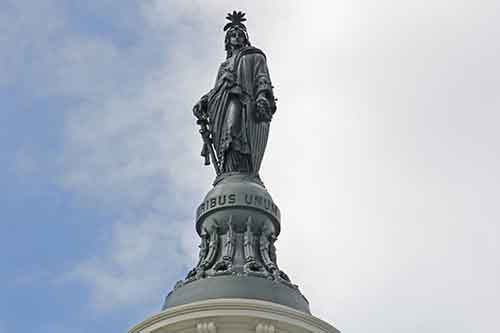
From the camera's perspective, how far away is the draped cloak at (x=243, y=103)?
91.9ft

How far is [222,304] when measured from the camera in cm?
2383

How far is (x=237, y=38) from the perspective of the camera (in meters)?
30.2

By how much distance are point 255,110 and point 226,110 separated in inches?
31.8

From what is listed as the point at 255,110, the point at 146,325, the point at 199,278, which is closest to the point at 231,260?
the point at 199,278

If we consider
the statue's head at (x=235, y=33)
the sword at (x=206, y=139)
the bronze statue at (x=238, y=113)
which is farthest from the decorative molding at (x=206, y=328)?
the statue's head at (x=235, y=33)

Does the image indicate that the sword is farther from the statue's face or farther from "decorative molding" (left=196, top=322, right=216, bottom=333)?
"decorative molding" (left=196, top=322, right=216, bottom=333)

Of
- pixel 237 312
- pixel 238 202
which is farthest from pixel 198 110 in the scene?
pixel 237 312

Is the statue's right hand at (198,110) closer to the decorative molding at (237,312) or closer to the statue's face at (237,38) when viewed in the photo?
the statue's face at (237,38)

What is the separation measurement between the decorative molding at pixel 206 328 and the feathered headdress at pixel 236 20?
1001 centimetres

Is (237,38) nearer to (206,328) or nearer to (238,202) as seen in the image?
(238,202)

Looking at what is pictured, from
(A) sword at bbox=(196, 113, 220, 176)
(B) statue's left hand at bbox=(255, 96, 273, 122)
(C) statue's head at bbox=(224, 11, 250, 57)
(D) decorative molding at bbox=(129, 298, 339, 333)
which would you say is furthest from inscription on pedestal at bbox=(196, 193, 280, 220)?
(C) statue's head at bbox=(224, 11, 250, 57)

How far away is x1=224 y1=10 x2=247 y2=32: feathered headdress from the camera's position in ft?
100

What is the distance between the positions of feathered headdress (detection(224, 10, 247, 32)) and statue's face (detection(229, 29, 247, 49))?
24 cm

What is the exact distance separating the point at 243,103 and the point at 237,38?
261cm
